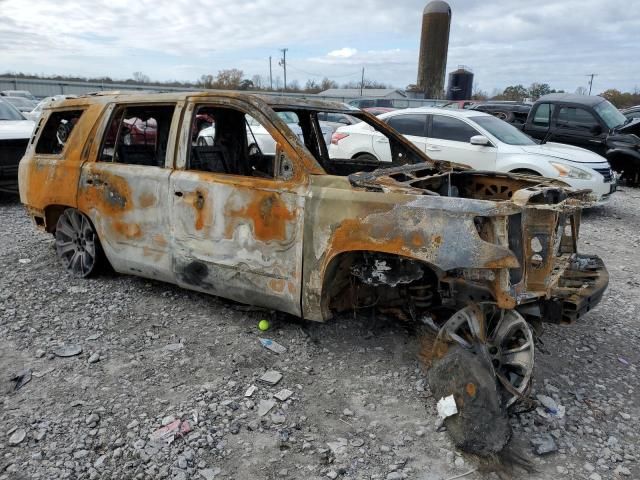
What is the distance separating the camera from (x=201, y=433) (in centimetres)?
276

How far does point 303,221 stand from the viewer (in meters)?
3.27

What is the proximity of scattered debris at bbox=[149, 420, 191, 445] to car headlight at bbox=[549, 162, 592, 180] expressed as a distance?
689cm

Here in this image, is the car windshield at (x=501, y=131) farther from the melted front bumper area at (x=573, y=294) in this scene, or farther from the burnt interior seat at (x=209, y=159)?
the burnt interior seat at (x=209, y=159)

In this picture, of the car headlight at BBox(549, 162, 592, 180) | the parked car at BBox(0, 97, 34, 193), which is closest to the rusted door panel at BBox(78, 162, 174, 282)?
the parked car at BBox(0, 97, 34, 193)

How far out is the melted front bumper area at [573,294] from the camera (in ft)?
9.80

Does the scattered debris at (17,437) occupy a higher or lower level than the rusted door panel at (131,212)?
lower

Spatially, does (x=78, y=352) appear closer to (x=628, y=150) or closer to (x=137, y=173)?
(x=137, y=173)

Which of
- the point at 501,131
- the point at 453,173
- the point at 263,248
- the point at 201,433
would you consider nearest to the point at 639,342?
the point at 453,173

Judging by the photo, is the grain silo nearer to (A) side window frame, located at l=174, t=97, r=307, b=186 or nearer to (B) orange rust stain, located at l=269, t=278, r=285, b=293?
(A) side window frame, located at l=174, t=97, r=307, b=186

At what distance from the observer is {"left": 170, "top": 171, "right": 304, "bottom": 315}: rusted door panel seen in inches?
133

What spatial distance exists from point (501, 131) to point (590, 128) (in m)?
3.54

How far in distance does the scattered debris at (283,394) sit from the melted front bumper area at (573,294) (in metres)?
1.65

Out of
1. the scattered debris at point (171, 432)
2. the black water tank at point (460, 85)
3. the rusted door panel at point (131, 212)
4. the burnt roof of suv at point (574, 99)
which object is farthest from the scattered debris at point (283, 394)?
the black water tank at point (460, 85)

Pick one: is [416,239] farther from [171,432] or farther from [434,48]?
[434,48]
